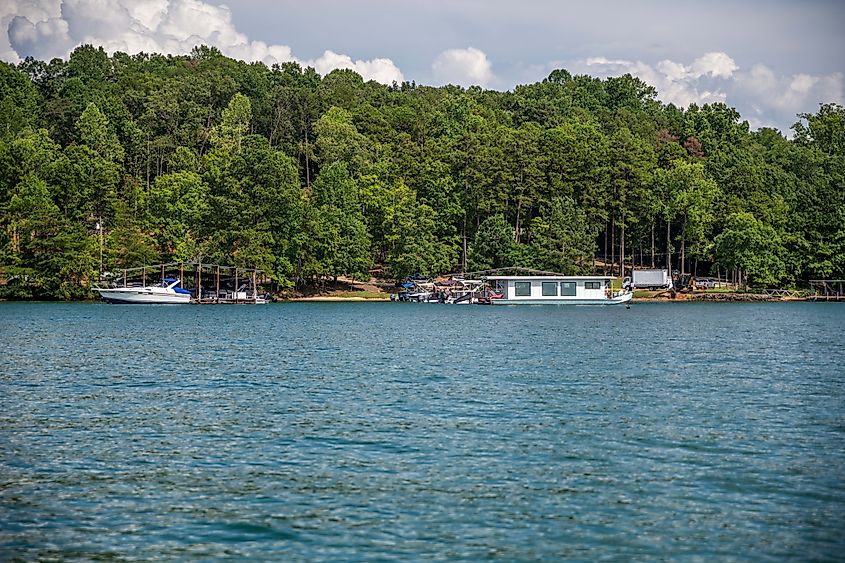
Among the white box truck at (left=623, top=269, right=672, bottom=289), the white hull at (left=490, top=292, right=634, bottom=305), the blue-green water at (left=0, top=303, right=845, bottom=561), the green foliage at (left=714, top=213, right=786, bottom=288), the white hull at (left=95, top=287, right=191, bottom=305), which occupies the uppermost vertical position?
the green foliage at (left=714, top=213, right=786, bottom=288)

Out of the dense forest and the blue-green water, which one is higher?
the dense forest

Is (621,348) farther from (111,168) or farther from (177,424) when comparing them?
(111,168)

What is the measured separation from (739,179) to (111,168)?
85.6 metres

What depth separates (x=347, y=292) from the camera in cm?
12406

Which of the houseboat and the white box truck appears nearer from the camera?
the houseboat

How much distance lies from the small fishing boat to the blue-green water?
62.7 m

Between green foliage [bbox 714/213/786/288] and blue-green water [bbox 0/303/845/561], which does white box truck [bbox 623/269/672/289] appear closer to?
green foliage [bbox 714/213/786/288]

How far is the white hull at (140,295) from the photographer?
4306 inches

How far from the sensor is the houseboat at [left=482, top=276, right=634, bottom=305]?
11250 centimetres

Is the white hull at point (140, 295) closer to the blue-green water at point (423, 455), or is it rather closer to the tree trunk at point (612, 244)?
the tree trunk at point (612, 244)

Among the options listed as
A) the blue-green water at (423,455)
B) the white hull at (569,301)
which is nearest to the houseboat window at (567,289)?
the white hull at (569,301)

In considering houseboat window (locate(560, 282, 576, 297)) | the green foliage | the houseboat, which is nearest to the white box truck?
the green foliage

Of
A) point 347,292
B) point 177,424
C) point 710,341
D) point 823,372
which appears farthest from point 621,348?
point 347,292

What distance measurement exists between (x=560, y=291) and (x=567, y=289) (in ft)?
2.85
